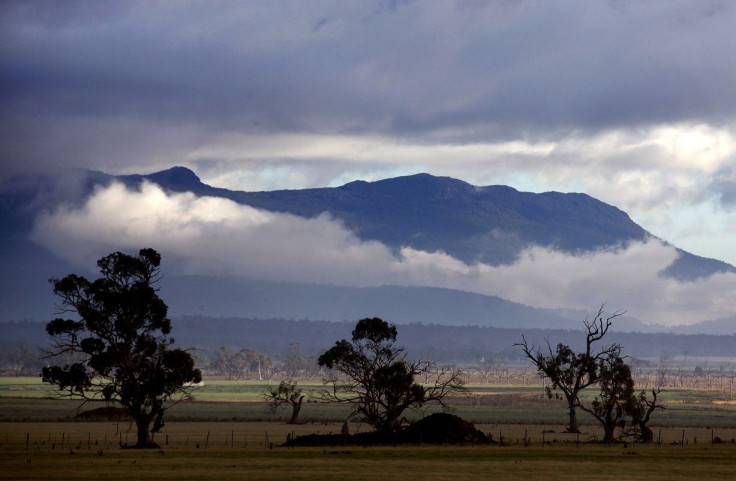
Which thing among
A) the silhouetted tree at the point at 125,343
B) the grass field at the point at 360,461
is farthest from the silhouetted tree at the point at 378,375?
the silhouetted tree at the point at 125,343

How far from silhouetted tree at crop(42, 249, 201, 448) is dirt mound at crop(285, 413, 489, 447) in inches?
415


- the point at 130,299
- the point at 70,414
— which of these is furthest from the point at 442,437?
the point at 70,414

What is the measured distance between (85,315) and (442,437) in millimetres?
28015

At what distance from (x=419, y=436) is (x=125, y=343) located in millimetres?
22957

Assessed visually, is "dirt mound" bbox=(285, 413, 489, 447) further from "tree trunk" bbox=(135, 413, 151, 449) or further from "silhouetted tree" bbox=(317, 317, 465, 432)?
"tree trunk" bbox=(135, 413, 151, 449)

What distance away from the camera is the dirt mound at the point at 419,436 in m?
85.3

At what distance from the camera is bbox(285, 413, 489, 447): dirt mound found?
85312 millimetres

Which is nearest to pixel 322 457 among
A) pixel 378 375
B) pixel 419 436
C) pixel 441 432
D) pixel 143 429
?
pixel 419 436

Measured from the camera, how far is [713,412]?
174 m

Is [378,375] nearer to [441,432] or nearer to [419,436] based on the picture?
[419,436]

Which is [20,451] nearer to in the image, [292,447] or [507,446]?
[292,447]

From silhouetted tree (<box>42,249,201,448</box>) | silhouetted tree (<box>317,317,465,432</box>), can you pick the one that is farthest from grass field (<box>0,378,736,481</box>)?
silhouetted tree (<box>317,317,465,432</box>)

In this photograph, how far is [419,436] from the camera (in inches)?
3383

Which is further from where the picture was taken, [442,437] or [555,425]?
[555,425]
